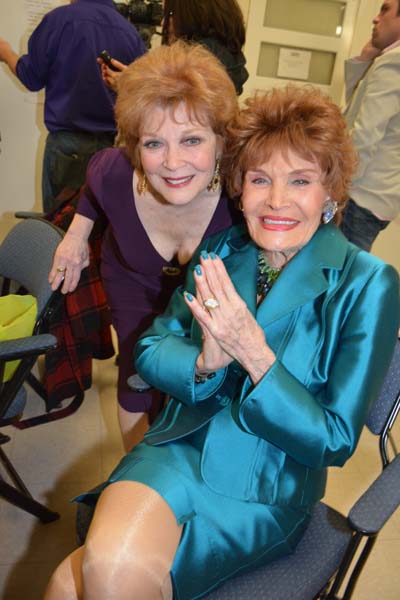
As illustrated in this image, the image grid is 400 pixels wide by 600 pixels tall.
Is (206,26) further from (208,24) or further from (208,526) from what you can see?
(208,526)

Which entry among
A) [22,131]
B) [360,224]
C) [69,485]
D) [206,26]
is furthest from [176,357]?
[22,131]

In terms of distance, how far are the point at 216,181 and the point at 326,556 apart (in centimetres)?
94

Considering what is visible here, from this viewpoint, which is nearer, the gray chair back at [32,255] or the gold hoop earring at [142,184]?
the gold hoop earring at [142,184]

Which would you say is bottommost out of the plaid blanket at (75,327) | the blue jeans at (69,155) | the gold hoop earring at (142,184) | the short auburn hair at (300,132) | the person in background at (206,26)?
the plaid blanket at (75,327)

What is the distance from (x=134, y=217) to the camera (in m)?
1.53

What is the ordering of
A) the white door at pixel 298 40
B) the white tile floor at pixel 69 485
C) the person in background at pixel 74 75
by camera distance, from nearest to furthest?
1. the white tile floor at pixel 69 485
2. the person in background at pixel 74 75
3. the white door at pixel 298 40

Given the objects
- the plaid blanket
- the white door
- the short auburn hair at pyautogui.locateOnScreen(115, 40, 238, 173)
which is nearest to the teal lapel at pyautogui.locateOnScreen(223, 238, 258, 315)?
the short auburn hair at pyautogui.locateOnScreen(115, 40, 238, 173)

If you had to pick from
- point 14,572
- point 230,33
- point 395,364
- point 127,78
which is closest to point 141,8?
point 230,33

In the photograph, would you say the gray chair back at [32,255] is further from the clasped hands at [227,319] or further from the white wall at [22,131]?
the white wall at [22,131]

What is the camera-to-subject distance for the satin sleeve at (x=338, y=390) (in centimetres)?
100

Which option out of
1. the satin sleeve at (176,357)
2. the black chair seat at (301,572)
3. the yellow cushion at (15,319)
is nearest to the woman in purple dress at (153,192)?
the yellow cushion at (15,319)

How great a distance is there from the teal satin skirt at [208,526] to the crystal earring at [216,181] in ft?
2.32

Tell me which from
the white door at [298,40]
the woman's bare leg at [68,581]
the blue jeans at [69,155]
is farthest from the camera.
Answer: the white door at [298,40]

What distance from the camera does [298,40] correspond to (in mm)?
4094
